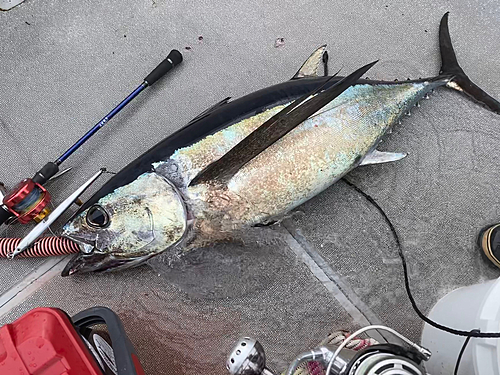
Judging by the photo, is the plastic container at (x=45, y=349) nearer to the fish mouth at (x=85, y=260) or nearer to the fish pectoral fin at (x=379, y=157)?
the fish mouth at (x=85, y=260)

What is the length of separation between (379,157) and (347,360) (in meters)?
0.70

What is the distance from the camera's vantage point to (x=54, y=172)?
1520 millimetres

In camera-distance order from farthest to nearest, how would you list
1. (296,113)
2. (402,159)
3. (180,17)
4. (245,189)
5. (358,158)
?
(180,17), (402,159), (358,158), (245,189), (296,113)

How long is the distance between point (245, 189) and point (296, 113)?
0.88ft

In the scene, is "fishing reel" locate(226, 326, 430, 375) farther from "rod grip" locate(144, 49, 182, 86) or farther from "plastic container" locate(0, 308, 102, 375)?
"rod grip" locate(144, 49, 182, 86)

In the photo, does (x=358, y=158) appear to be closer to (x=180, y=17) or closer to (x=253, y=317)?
(x=253, y=317)

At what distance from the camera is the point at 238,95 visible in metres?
1.71

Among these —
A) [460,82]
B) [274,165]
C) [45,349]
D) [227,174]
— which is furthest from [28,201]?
[460,82]

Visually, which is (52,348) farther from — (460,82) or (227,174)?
(460,82)

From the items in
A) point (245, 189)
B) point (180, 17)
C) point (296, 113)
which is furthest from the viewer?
point (180, 17)

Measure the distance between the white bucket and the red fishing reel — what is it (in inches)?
50.8

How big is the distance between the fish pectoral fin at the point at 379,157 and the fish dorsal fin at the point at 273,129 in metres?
0.34

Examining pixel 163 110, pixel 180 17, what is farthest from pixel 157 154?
pixel 180 17

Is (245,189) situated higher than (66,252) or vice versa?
(66,252)
